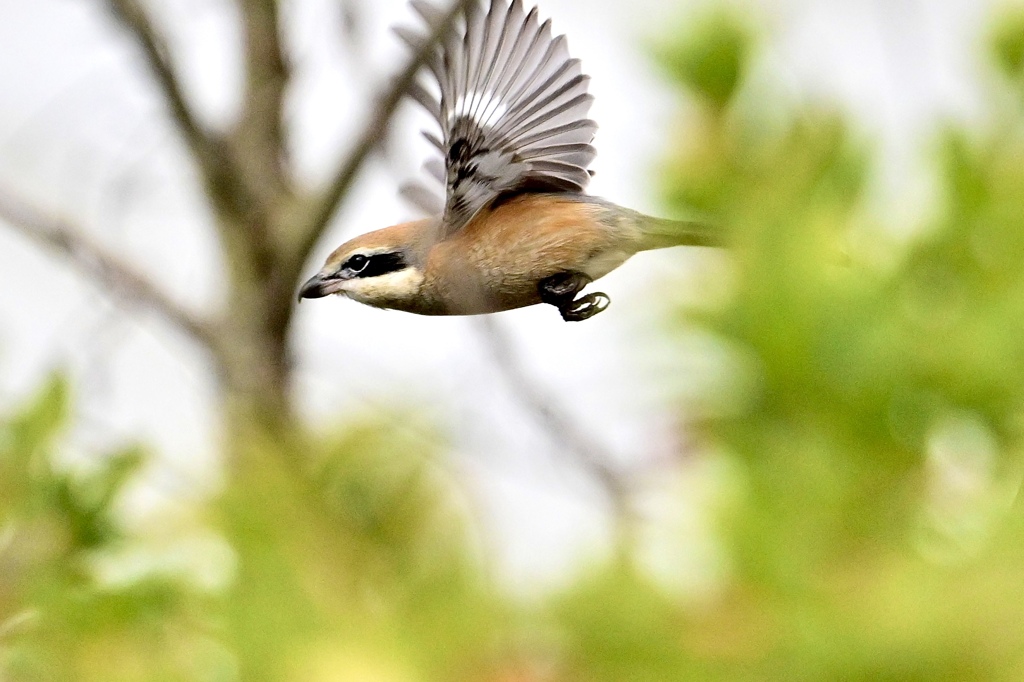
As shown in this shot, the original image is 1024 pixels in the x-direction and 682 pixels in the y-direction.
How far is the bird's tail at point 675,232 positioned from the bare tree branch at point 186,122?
122 centimetres

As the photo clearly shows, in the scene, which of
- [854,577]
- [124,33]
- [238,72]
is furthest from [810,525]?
[238,72]

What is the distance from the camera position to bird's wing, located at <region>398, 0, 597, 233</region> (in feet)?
5.76

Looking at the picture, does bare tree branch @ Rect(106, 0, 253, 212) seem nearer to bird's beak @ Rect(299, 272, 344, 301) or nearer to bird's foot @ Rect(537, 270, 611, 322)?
bird's beak @ Rect(299, 272, 344, 301)

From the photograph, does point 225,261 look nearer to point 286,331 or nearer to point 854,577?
point 286,331

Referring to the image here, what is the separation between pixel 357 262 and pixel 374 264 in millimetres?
28

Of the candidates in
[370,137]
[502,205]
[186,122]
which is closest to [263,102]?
[186,122]

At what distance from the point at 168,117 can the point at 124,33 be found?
0.31 m

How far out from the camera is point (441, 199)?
2.37 m

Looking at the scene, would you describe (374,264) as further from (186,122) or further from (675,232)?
(186,122)

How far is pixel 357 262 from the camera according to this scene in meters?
2.15

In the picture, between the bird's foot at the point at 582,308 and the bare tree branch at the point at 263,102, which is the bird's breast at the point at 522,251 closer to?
the bird's foot at the point at 582,308

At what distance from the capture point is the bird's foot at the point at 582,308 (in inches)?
74.4

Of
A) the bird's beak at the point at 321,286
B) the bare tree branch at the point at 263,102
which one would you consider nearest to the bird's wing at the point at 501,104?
the bird's beak at the point at 321,286

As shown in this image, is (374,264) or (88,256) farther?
(88,256)
